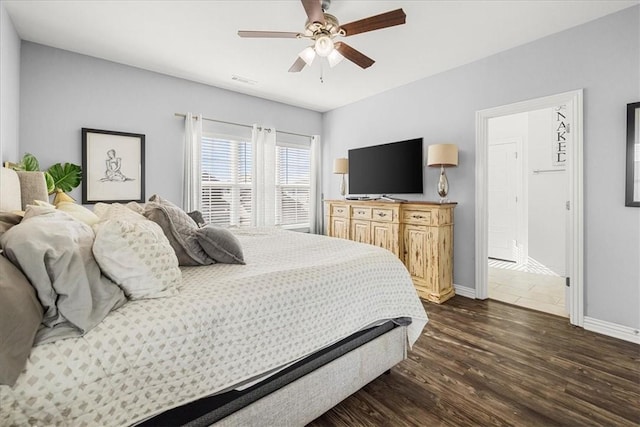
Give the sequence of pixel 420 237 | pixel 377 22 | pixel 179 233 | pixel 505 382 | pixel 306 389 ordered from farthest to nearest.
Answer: pixel 420 237 < pixel 377 22 < pixel 505 382 < pixel 179 233 < pixel 306 389

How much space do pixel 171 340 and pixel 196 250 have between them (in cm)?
68

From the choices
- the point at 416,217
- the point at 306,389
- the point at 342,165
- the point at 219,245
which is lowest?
the point at 306,389

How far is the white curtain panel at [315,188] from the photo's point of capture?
5270mm

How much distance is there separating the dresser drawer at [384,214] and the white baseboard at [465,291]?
1126 mm

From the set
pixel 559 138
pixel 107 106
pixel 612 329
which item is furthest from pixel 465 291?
pixel 107 106

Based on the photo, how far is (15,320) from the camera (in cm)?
77

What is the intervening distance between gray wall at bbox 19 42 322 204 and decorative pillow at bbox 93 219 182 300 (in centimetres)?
289

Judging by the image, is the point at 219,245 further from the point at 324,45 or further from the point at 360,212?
the point at 360,212

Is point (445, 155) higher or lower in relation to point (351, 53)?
lower

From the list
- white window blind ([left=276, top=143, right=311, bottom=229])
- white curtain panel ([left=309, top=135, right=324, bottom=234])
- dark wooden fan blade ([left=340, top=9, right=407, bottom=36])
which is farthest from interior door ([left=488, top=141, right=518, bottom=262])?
dark wooden fan blade ([left=340, top=9, right=407, bottom=36])

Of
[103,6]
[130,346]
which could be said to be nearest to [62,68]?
[103,6]

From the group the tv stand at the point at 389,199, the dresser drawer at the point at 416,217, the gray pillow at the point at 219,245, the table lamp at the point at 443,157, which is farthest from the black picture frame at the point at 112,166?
the table lamp at the point at 443,157

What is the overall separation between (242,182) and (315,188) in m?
1.38

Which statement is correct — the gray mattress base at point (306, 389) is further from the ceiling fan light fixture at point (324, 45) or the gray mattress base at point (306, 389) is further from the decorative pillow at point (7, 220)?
the ceiling fan light fixture at point (324, 45)
